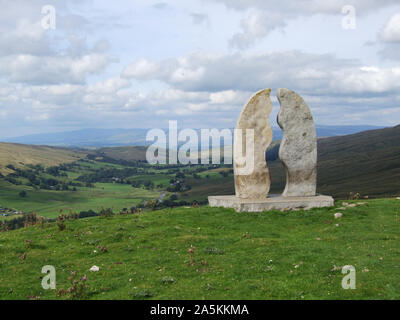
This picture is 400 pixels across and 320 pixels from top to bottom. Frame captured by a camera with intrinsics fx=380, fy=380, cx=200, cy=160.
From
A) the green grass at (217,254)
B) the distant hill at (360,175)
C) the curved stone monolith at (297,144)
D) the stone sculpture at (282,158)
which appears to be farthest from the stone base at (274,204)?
the distant hill at (360,175)

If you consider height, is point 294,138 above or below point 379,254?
above

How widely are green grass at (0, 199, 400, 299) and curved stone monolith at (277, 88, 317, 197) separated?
3.43 m

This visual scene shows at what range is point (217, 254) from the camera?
17016 millimetres

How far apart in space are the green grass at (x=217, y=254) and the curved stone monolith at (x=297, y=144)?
11.3ft

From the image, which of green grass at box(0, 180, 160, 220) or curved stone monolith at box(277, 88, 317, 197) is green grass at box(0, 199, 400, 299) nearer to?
curved stone monolith at box(277, 88, 317, 197)

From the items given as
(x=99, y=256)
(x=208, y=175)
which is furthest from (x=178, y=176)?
(x=99, y=256)

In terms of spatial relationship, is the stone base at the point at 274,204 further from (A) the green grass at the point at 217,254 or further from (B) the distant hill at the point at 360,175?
(B) the distant hill at the point at 360,175

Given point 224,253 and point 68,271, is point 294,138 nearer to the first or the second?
point 224,253

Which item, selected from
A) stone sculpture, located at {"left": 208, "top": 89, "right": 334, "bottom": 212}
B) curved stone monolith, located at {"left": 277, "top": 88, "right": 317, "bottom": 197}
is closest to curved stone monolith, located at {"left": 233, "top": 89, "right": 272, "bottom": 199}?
stone sculpture, located at {"left": 208, "top": 89, "right": 334, "bottom": 212}

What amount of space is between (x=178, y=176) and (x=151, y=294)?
520 ft

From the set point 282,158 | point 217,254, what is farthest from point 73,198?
point 217,254

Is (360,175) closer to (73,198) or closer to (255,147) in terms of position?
(73,198)

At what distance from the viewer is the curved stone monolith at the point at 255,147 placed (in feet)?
89.1

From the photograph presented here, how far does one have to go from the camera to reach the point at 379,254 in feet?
53.0
